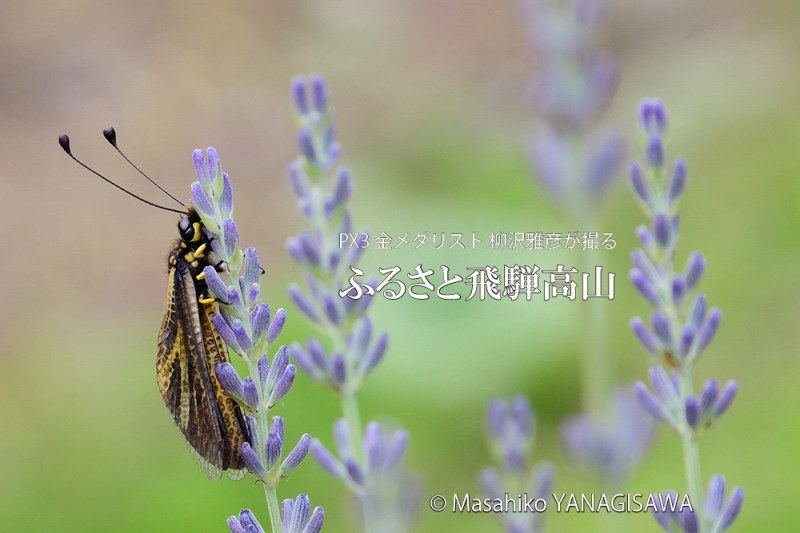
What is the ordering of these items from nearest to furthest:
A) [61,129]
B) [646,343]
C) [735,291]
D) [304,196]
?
[646,343] < [304,196] < [735,291] < [61,129]

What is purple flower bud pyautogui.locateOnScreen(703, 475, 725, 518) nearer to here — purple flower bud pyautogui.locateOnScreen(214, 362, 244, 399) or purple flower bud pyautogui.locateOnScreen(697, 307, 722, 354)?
purple flower bud pyautogui.locateOnScreen(697, 307, 722, 354)

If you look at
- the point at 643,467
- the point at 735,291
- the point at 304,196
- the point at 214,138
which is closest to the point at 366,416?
the point at 643,467

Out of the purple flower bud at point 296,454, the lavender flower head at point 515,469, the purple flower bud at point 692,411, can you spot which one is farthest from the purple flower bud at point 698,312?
the purple flower bud at point 296,454

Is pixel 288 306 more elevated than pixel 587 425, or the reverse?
pixel 288 306

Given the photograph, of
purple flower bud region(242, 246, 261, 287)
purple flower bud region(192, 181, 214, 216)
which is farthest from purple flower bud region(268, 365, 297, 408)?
purple flower bud region(192, 181, 214, 216)

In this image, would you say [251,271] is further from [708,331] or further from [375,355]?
[708,331]

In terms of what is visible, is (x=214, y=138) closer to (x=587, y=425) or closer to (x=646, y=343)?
(x=587, y=425)
